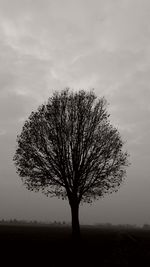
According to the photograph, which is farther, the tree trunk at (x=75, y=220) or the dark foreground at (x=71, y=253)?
the tree trunk at (x=75, y=220)

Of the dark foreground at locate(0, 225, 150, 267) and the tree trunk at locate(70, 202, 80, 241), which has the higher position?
the tree trunk at locate(70, 202, 80, 241)

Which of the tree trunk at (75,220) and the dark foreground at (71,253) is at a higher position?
the tree trunk at (75,220)

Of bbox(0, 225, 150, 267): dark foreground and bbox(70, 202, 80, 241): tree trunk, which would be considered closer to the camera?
bbox(0, 225, 150, 267): dark foreground

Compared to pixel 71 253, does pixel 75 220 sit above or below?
above

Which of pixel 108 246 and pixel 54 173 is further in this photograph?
pixel 54 173

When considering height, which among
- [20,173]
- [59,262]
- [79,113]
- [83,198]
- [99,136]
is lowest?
[59,262]

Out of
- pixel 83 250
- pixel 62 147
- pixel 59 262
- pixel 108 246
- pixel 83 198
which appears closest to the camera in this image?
pixel 59 262

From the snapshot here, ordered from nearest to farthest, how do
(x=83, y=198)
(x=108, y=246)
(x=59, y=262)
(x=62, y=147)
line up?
(x=59, y=262) < (x=108, y=246) < (x=62, y=147) < (x=83, y=198)

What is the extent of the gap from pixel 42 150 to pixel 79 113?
662cm

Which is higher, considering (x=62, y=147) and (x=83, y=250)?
(x=62, y=147)

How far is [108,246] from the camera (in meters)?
35.5

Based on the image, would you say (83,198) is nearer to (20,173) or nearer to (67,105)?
(20,173)

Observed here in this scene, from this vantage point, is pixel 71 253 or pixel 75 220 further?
pixel 75 220

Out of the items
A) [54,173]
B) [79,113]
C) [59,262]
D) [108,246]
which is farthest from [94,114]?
[59,262]
